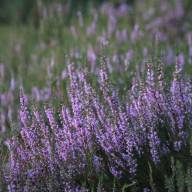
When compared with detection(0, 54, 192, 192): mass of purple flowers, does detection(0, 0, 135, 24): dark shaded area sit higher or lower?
higher

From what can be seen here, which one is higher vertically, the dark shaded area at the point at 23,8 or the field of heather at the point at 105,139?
the dark shaded area at the point at 23,8

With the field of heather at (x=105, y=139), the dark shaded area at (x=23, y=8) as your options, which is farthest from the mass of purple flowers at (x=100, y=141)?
the dark shaded area at (x=23, y=8)

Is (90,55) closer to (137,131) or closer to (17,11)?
(137,131)

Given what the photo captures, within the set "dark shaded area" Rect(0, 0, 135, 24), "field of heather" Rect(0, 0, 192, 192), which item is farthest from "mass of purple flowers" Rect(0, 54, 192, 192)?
"dark shaded area" Rect(0, 0, 135, 24)

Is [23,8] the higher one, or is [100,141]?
[23,8]

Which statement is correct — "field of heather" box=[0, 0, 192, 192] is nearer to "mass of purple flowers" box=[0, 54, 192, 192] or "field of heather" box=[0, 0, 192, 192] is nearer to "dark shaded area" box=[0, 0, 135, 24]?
"mass of purple flowers" box=[0, 54, 192, 192]

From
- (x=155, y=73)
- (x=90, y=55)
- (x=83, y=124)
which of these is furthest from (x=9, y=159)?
(x=90, y=55)

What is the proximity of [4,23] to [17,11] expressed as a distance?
42 centimetres

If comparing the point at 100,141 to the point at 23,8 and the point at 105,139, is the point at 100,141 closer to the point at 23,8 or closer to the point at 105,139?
the point at 105,139

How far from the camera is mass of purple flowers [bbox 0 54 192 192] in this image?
9.85 feet

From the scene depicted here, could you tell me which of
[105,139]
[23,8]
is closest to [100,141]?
[105,139]

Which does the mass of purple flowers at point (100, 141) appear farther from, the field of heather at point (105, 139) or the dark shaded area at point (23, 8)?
the dark shaded area at point (23, 8)

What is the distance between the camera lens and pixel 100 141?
304cm

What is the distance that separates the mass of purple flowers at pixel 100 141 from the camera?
3.00 meters
